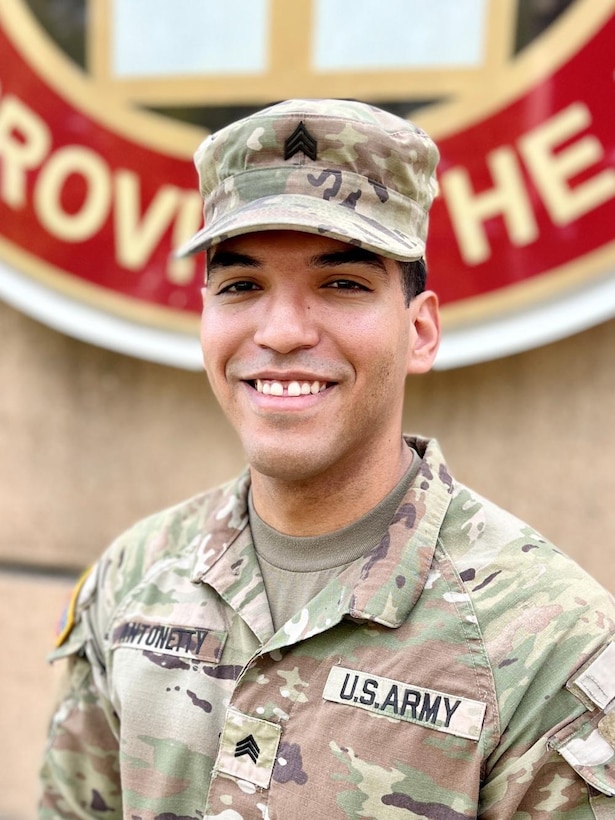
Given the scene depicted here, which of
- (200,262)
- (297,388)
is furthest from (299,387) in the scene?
(200,262)

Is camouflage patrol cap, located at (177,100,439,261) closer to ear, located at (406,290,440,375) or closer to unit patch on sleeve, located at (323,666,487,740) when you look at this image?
ear, located at (406,290,440,375)

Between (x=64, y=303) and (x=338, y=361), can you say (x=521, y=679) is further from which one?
(x=64, y=303)

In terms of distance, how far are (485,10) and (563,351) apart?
80 cm

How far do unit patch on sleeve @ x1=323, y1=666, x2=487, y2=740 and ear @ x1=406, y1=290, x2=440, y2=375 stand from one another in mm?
435

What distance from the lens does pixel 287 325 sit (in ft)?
3.41

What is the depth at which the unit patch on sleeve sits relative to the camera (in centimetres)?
97

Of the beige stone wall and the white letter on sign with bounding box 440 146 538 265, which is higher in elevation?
the white letter on sign with bounding box 440 146 538 265

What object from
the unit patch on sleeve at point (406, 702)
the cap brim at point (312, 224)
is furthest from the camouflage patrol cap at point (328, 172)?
the unit patch on sleeve at point (406, 702)

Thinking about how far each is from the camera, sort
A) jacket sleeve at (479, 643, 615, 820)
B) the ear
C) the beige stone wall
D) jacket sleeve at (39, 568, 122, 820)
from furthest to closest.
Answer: the beige stone wall → jacket sleeve at (39, 568, 122, 820) → the ear → jacket sleeve at (479, 643, 615, 820)

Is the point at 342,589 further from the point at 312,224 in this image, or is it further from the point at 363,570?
the point at 312,224

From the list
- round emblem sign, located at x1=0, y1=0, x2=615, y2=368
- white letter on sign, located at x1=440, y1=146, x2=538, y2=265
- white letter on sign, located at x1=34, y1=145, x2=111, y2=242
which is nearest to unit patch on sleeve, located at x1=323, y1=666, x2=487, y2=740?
round emblem sign, located at x1=0, y1=0, x2=615, y2=368

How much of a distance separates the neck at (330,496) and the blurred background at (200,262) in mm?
770

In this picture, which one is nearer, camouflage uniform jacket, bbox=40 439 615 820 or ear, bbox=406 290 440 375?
camouflage uniform jacket, bbox=40 439 615 820

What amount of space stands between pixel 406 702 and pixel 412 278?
57 cm
